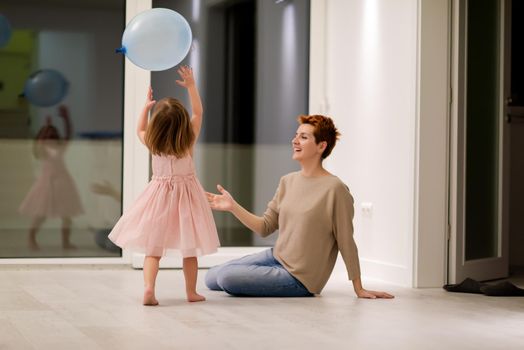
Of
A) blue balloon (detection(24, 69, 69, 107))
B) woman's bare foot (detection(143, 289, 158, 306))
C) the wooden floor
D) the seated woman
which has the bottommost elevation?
the wooden floor

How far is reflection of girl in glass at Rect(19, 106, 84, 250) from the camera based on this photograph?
619 centimetres

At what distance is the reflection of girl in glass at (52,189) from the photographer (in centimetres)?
619

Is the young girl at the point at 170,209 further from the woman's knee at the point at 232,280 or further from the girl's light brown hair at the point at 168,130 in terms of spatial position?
the woman's knee at the point at 232,280

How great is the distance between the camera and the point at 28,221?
6180mm

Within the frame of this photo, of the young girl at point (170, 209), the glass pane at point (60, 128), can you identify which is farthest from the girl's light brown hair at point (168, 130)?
the glass pane at point (60, 128)

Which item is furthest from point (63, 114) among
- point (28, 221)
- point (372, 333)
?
point (372, 333)

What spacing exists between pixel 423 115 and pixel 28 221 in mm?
2557

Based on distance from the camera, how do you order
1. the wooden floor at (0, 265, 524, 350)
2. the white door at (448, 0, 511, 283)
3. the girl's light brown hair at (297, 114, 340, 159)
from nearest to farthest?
the wooden floor at (0, 265, 524, 350), the girl's light brown hair at (297, 114, 340, 159), the white door at (448, 0, 511, 283)

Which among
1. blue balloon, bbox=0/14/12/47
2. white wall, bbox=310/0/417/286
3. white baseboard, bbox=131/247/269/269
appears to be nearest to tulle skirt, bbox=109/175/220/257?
white wall, bbox=310/0/417/286

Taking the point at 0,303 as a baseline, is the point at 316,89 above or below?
above

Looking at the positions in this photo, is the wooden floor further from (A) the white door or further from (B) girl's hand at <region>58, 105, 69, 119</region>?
(B) girl's hand at <region>58, 105, 69, 119</region>

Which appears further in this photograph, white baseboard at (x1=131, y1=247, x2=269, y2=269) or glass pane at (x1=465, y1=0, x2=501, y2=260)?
white baseboard at (x1=131, y1=247, x2=269, y2=269)

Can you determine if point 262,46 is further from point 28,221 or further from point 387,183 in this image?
point 28,221

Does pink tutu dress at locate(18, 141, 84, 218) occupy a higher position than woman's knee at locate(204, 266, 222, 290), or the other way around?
pink tutu dress at locate(18, 141, 84, 218)
